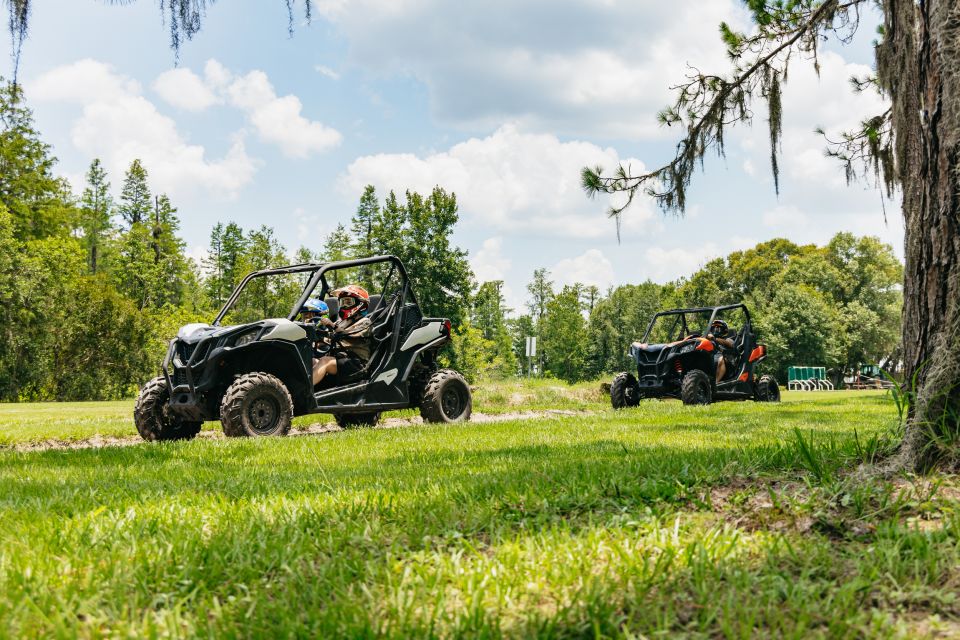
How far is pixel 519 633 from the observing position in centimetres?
176

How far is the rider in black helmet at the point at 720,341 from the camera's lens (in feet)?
47.3

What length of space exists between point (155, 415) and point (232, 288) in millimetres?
41071

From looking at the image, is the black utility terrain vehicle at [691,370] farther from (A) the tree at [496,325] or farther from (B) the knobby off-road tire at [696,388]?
(A) the tree at [496,325]

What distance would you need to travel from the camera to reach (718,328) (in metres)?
14.6

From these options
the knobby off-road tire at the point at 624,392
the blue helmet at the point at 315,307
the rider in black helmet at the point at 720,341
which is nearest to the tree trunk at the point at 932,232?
the blue helmet at the point at 315,307

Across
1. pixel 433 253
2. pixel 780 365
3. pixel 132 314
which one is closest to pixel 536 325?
pixel 780 365

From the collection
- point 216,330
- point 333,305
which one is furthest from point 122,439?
point 333,305

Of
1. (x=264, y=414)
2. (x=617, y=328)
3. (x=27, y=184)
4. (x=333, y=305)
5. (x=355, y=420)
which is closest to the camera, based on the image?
(x=264, y=414)

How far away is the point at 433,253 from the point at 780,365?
2955cm

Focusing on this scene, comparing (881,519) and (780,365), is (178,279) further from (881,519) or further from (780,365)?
(881,519)

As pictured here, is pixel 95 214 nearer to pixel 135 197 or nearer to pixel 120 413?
pixel 135 197

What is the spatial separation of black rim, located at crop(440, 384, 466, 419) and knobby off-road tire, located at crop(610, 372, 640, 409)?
4.33 metres

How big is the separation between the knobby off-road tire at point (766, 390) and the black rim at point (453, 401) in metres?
8.52

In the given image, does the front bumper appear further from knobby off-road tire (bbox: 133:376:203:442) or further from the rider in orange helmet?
the rider in orange helmet
